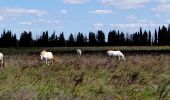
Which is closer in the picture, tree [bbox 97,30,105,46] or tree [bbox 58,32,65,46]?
tree [bbox 58,32,65,46]

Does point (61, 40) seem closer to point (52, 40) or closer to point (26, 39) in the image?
point (52, 40)

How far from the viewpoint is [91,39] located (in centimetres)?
15925

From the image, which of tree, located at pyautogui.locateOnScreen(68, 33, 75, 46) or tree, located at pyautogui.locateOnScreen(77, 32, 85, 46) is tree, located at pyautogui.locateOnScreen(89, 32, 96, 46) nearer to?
tree, located at pyautogui.locateOnScreen(77, 32, 85, 46)

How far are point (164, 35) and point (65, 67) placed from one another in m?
142

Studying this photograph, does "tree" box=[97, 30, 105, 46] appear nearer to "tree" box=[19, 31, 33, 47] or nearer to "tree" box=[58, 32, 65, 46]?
"tree" box=[58, 32, 65, 46]

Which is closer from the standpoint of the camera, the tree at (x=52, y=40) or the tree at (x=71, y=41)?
the tree at (x=52, y=40)

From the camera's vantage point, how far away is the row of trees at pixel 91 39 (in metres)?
148

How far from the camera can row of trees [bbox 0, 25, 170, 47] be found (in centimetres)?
14825

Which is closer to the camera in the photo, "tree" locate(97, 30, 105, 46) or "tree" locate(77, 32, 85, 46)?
"tree" locate(77, 32, 85, 46)

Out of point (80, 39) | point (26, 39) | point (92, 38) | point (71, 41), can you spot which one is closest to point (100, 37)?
point (92, 38)

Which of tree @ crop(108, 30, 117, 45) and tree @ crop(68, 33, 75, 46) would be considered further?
tree @ crop(108, 30, 117, 45)

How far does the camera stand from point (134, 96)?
1300 cm

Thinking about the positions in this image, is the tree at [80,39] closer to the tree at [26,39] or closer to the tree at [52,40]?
the tree at [52,40]

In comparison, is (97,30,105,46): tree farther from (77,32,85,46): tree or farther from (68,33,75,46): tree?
(68,33,75,46): tree
